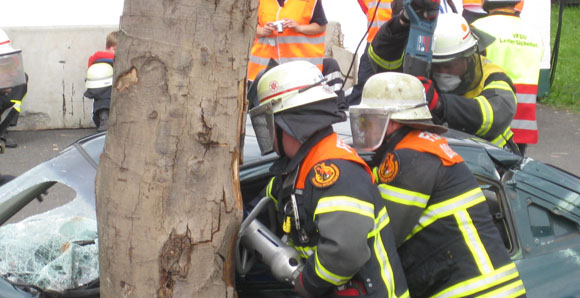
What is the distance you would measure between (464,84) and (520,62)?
0.85 metres

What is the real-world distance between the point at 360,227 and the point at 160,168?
71cm

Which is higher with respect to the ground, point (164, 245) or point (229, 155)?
point (229, 155)

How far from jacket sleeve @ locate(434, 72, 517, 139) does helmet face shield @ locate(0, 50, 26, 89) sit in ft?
9.58

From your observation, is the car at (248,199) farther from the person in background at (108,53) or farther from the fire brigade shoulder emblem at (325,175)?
the person in background at (108,53)

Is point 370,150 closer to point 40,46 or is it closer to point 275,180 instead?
point 275,180

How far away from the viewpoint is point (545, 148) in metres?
8.23

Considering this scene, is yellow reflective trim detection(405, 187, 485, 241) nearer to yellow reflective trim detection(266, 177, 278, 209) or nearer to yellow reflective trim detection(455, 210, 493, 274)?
yellow reflective trim detection(455, 210, 493, 274)

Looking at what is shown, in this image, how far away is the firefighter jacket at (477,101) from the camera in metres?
4.15

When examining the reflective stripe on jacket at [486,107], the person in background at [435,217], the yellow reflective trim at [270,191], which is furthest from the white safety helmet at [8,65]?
the person in background at [435,217]

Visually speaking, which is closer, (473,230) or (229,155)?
(229,155)

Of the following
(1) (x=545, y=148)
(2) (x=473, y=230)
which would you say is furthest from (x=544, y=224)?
(1) (x=545, y=148)

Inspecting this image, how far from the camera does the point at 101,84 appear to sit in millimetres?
7918

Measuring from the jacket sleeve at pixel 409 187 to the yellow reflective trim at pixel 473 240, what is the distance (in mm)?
158

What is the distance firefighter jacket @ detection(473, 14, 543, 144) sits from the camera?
16.5ft
